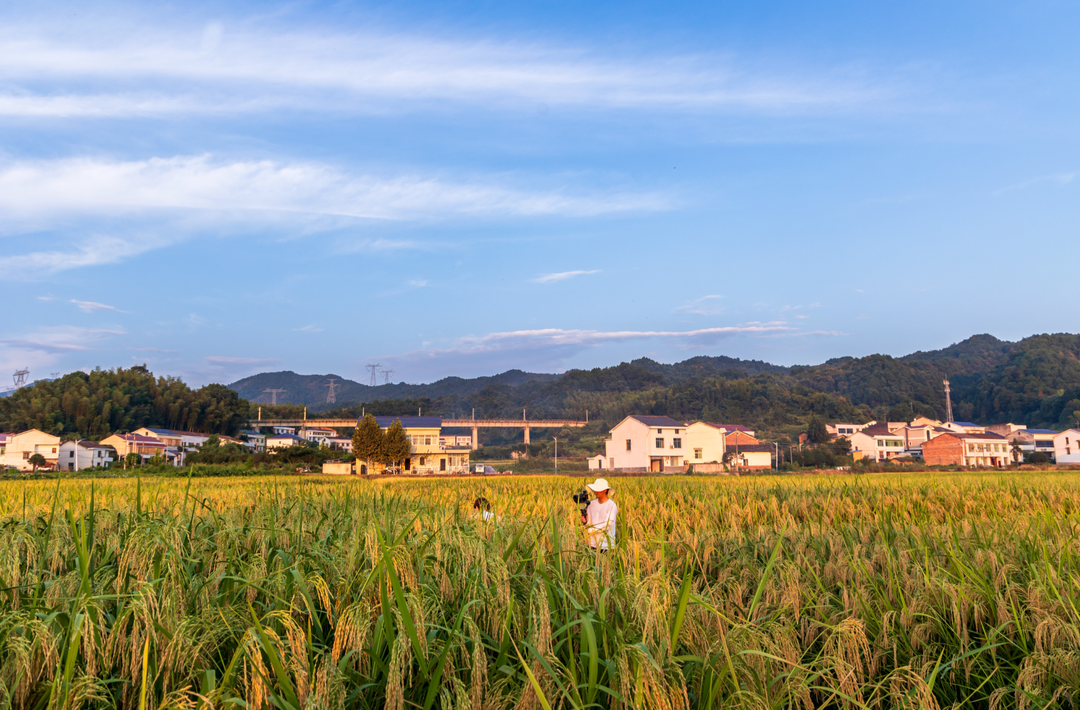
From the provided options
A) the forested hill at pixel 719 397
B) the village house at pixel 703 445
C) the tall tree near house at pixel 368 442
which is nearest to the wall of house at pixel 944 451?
the village house at pixel 703 445

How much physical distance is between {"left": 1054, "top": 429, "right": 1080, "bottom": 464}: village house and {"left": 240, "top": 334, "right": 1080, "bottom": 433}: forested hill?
23167 millimetres

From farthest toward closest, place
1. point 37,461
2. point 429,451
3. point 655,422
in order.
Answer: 1. point 655,422
2. point 429,451
3. point 37,461

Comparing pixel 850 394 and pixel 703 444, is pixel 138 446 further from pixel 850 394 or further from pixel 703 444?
pixel 850 394

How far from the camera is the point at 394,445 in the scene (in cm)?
5050

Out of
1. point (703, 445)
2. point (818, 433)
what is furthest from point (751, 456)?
point (818, 433)

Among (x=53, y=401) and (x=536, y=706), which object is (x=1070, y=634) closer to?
(x=536, y=706)

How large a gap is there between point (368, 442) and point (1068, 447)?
7930 centimetres

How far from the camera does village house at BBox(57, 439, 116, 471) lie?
62.5 m

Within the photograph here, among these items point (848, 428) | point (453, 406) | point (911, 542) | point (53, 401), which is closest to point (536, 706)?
point (911, 542)

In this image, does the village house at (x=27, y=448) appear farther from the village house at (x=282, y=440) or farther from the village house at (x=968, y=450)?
the village house at (x=968, y=450)

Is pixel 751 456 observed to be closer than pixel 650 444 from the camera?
No

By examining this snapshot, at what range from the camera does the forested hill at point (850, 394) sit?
379ft

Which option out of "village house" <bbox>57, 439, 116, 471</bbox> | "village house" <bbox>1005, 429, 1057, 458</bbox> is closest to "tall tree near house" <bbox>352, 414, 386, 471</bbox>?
"village house" <bbox>57, 439, 116, 471</bbox>

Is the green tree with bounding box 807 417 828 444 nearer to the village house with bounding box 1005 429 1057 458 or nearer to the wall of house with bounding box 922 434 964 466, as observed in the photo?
the wall of house with bounding box 922 434 964 466
